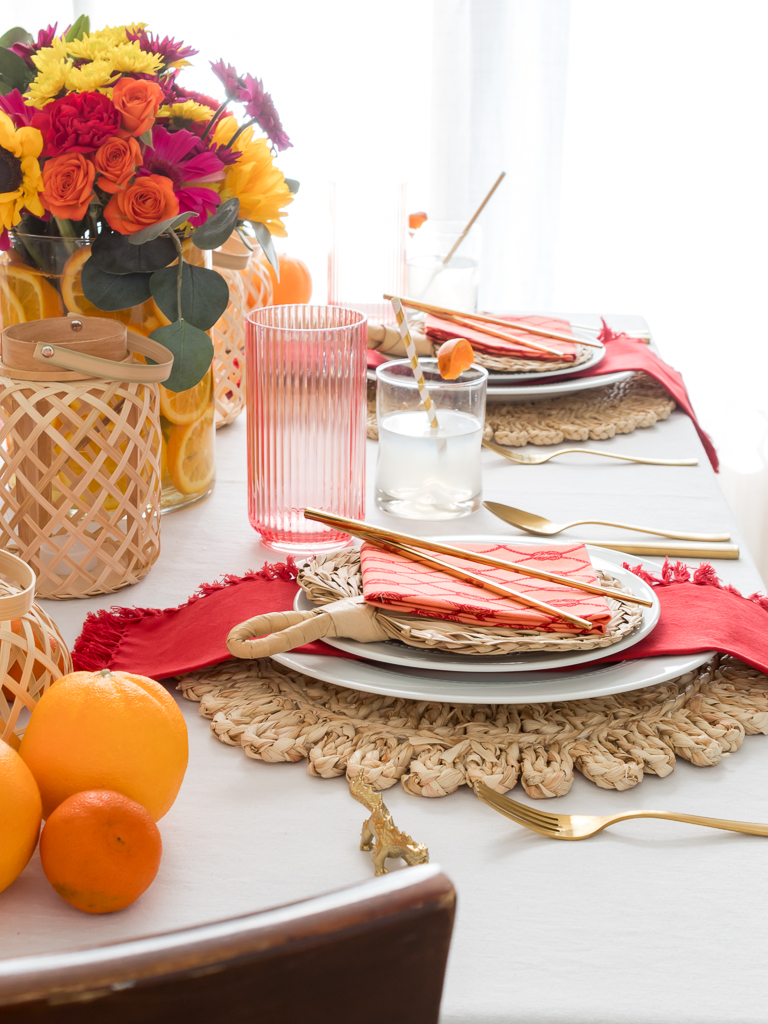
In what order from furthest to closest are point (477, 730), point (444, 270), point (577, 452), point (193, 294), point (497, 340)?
point (444, 270) → point (497, 340) → point (577, 452) → point (193, 294) → point (477, 730)

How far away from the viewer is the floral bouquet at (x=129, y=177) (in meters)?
0.74

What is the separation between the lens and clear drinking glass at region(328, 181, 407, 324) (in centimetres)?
136

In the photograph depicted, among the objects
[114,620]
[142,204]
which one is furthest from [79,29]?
[114,620]

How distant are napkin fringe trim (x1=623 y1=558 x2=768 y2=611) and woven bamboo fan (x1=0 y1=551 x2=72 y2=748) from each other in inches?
16.0

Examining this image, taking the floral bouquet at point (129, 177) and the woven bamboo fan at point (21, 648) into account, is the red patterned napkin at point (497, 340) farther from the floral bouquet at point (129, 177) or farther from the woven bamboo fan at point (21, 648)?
the woven bamboo fan at point (21, 648)

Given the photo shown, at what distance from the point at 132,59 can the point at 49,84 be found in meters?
0.07

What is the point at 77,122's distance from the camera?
2.39 feet

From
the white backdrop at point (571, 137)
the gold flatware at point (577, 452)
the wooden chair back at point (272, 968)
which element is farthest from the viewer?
the white backdrop at point (571, 137)

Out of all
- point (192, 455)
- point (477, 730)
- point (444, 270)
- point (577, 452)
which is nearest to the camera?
point (477, 730)

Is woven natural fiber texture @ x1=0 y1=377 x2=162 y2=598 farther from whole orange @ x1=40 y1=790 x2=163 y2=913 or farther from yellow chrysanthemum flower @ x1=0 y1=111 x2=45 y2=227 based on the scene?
whole orange @ x1=40 y1=790 x2=163 y2=913

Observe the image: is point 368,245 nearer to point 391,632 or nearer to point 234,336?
point 234,336

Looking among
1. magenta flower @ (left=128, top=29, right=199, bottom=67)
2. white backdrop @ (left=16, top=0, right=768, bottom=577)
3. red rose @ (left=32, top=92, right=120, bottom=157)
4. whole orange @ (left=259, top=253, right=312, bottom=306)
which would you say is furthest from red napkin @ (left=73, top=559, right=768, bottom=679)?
white backdrop @ (left=16, top=0, right=768, bottom=577)

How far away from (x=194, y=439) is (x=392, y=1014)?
694 millimetres

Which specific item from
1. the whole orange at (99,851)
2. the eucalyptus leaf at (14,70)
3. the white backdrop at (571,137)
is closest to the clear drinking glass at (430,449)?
the eucalyptus leaf at (14,70)
